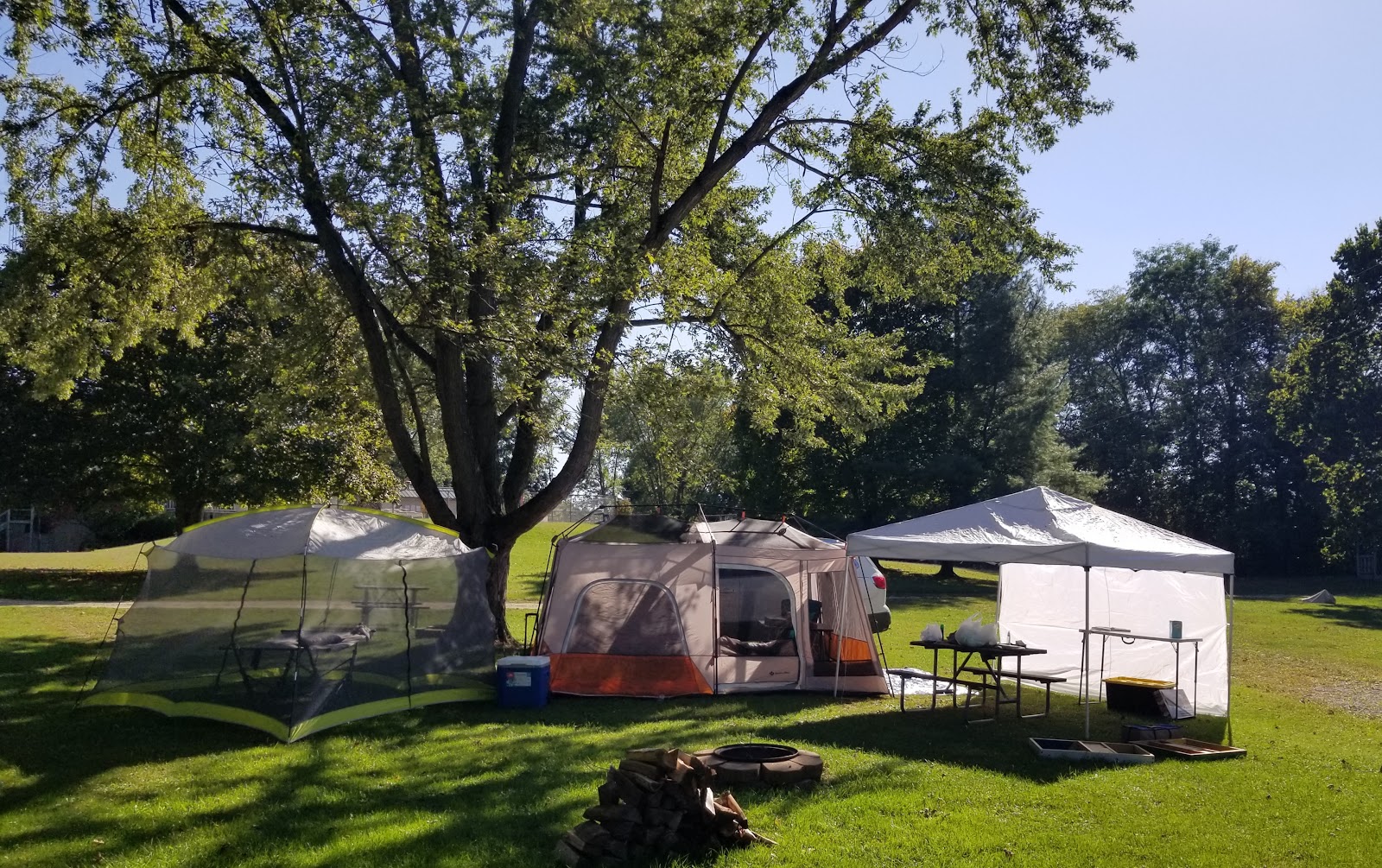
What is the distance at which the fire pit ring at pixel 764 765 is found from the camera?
7066mm

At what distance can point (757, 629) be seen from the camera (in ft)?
39.3

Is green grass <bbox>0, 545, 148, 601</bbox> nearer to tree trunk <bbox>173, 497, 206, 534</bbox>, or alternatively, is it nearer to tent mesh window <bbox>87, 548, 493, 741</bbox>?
tree trunk <bbox>173, 497, 206, 534</bbox>

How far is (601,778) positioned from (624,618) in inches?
159

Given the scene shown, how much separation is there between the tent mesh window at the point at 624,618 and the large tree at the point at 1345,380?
28069 mm

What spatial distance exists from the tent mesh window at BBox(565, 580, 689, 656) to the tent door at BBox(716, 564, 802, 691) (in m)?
0.61

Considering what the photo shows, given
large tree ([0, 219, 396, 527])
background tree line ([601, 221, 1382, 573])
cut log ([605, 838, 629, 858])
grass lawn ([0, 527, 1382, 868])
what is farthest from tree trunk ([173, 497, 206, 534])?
cut log ([605, 838, 629, 858])

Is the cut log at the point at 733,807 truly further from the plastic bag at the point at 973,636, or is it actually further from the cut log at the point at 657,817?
the plastic bag at the point at 973,636

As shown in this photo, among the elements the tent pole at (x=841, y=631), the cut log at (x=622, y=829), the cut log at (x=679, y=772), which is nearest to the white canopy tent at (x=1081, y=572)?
the tent pole at (x=841, y=631)

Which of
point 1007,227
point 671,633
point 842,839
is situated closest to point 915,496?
point 1007,227

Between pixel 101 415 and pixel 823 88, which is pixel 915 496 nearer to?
pixel 823 88

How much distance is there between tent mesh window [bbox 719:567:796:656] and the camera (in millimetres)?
11859

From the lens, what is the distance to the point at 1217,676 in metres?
11.7

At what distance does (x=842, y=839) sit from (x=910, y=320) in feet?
91.1

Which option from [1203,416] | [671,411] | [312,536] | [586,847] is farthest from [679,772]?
[1203,416]
